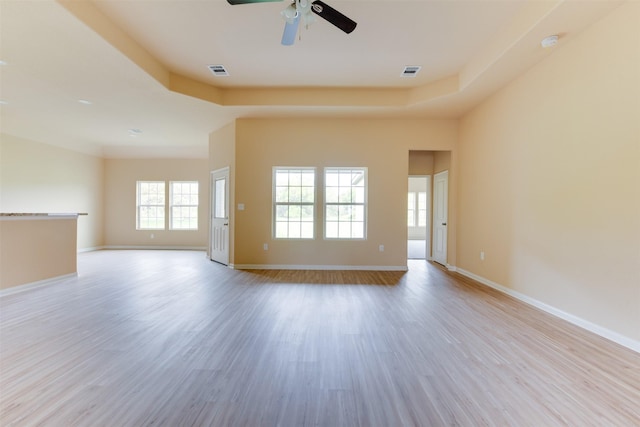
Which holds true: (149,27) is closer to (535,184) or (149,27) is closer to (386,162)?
(386,162)

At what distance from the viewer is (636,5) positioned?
236cm

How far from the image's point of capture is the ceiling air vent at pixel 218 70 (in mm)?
4145

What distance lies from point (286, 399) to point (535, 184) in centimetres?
370

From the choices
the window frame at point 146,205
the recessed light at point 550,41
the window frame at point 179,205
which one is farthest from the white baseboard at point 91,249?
the recessed light at point 550,41

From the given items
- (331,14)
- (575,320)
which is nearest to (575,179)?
(575,320)

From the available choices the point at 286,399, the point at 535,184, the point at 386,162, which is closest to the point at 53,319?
the point at 286,399

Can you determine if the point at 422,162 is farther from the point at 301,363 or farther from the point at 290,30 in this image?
the point at 301,363

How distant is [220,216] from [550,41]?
5.94m

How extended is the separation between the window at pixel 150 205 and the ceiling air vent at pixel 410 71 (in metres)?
7.49

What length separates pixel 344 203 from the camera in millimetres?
5629

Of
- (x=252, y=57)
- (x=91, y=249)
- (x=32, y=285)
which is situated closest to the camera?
(x=252, y=57)

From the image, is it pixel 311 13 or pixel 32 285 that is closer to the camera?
pixel 311 13

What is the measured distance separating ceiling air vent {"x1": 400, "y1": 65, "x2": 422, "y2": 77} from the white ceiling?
0.36 feet

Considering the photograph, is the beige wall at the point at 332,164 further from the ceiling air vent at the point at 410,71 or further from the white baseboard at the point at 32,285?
the white baseboard at the point at 32,285
